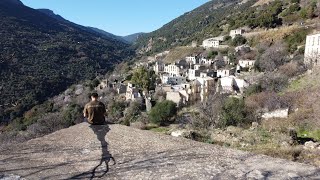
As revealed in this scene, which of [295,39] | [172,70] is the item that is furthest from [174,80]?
[295,39]

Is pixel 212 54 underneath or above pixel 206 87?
above

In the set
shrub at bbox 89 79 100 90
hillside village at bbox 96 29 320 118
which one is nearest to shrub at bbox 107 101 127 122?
hillside village at bbox 96 29 320 118

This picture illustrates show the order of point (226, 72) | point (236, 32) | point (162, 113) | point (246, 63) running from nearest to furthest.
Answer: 1. point (162, 113)
2. point (226, 72)
3. point (246, 63)
4. point (236, 32)

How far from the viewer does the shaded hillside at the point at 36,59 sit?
6003 cm

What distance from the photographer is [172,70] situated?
60.8 m

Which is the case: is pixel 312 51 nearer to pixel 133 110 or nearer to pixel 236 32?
pixel 133 110

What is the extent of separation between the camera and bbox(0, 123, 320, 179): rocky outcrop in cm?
491

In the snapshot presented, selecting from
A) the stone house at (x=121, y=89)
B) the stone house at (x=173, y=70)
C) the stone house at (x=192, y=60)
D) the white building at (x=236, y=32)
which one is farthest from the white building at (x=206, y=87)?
the white building at (x=236, y=32)

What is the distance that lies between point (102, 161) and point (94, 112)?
1.98m

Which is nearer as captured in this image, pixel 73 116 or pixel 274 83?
pixel 274 83

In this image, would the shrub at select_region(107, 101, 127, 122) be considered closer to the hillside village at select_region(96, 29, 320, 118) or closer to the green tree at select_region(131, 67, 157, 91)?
the hillside village at select_region(96, 29, 320, 118)

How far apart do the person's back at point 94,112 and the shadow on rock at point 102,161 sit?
0.89ft

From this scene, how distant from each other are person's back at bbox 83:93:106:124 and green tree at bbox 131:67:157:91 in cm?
4351

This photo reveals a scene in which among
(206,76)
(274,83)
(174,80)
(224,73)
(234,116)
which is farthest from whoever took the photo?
(174,80)
